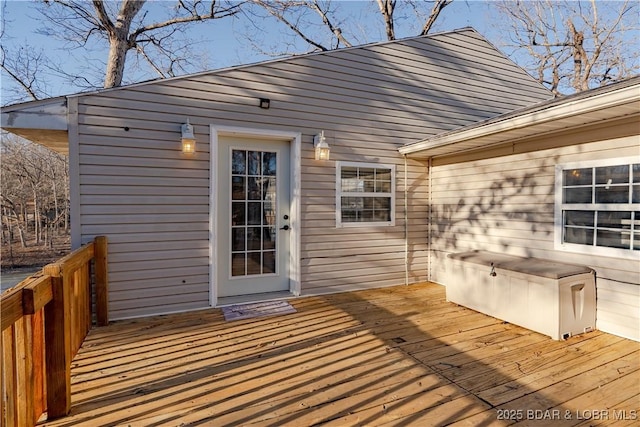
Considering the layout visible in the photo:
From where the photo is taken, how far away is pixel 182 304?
380 centimetres

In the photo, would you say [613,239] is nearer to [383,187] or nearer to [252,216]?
[383,187]

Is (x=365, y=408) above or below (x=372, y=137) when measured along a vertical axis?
below

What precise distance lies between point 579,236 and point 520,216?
67 centimetres

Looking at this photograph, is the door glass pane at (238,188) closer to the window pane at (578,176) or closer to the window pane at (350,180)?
the window pane at (350,180)

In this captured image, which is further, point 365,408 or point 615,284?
point 615,284

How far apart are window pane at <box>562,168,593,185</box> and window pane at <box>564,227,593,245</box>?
19.0 inches

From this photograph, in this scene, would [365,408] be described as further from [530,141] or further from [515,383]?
[530,141]

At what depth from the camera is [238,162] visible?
414 centimetres

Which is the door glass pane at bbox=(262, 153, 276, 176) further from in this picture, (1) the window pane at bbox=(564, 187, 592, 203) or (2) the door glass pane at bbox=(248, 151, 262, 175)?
(1) the window pane at bbox=(564, 187, 592, 203)

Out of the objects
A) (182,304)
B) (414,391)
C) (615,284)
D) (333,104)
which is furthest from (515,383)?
(333,104)

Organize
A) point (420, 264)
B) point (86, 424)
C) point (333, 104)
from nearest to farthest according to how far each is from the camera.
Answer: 1. point (86, 424)
2. point (333, 104)
3. point (420, 264)

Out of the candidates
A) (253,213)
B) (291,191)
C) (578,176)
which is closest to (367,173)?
(291,191)

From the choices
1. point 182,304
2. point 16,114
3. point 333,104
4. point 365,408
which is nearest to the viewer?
point 365,408

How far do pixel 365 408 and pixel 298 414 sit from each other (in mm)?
416
